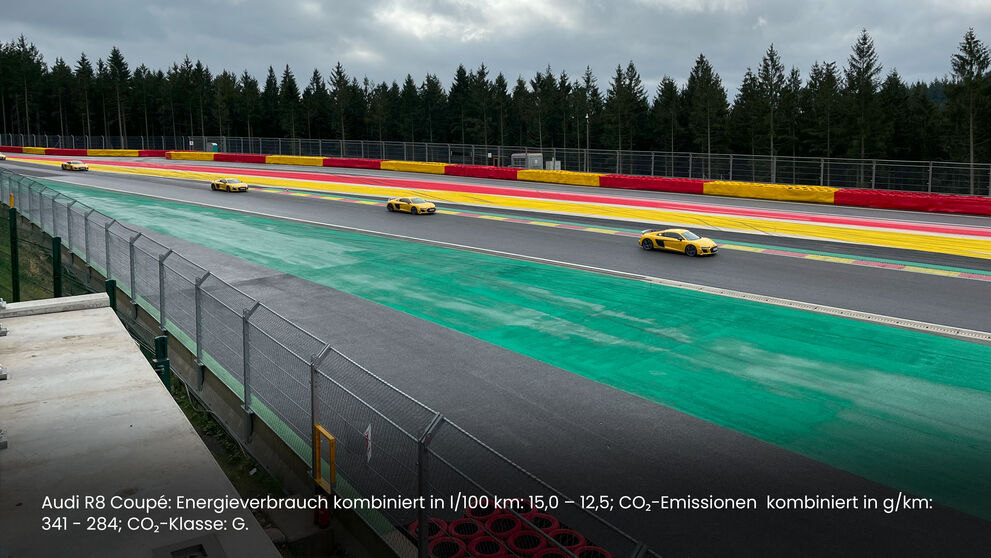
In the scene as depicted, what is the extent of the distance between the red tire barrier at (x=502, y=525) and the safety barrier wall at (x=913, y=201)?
3330 cm

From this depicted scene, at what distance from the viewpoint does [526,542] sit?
7250mm

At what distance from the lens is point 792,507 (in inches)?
348

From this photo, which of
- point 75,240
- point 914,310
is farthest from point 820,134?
point 75,240

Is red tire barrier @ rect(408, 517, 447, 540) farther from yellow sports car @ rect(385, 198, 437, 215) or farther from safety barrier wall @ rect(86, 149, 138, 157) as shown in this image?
safety barrier wall @ rect(86, 149, 138, 157)

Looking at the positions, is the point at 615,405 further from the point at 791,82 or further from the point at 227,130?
the point at 227,130

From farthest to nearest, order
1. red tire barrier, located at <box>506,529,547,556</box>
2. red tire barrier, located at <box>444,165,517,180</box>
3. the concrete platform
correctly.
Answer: red tire barrier, located at <box>444,165,517,180</box>, red tire barrier, located at <box>506,529,547,556</box>, the concrete platform

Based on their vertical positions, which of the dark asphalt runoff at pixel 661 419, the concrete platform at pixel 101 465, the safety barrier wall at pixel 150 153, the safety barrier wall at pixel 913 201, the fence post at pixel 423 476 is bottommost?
the dark asphalt runoff at pixel 661 419

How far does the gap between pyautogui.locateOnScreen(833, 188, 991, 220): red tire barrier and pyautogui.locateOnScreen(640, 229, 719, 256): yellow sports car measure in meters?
15.0

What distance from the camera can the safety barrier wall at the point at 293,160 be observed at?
206 feet

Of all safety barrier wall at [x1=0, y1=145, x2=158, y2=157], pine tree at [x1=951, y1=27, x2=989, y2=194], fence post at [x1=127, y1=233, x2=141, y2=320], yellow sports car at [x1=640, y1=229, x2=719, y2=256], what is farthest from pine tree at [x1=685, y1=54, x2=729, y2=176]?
fence post at [x1=127, y1=233, x2=141, y2=320]

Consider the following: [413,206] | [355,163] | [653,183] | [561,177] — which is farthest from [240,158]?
[653,183]

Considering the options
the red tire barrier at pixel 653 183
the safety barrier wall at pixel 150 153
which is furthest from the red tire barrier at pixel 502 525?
the safety barrier wall at pixel 150 153

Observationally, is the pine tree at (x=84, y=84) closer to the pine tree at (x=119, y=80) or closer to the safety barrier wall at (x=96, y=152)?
the pine tree at (x=119, y=80)

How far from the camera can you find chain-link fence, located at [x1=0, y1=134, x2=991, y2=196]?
37.3m
